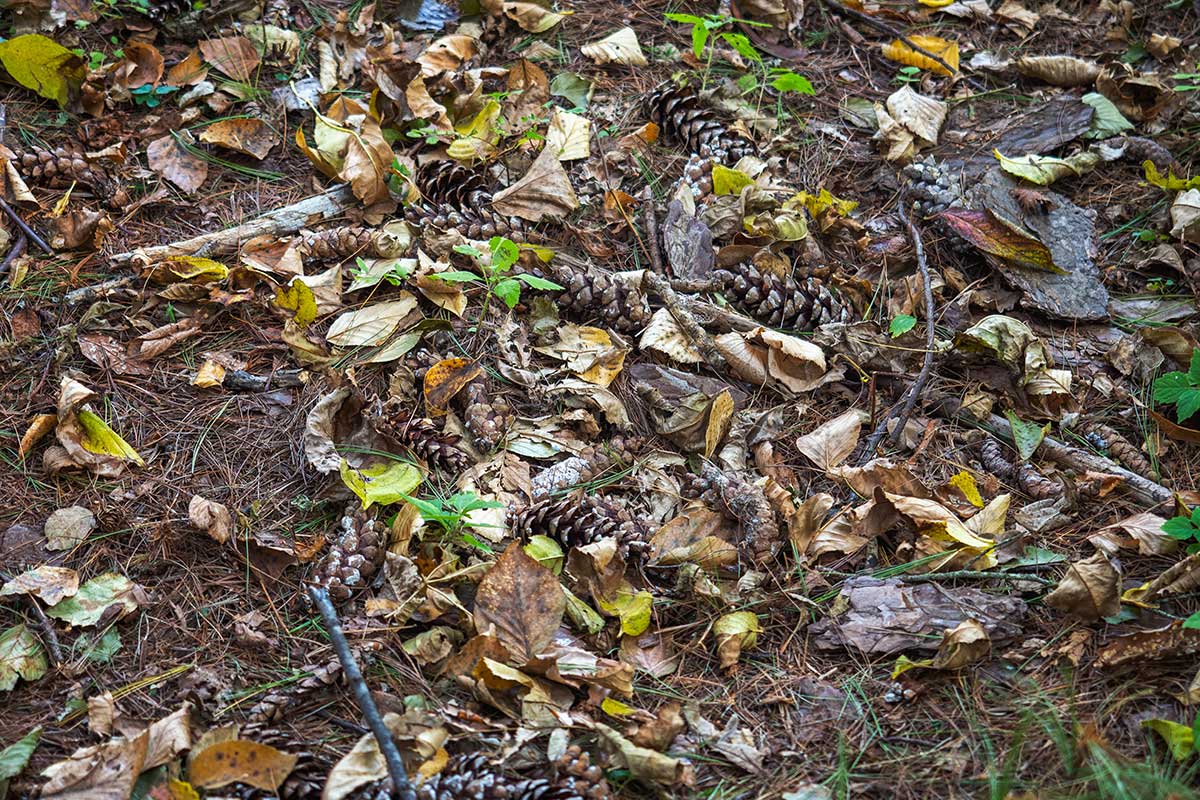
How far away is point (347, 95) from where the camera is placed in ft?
9.93

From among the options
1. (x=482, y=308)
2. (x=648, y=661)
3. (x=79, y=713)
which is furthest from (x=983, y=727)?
(x=79, y=713)

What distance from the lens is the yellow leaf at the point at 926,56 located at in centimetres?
337

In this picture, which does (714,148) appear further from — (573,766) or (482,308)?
(573,766)

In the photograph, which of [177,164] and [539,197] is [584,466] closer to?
[539,197]

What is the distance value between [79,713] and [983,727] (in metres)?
1.79

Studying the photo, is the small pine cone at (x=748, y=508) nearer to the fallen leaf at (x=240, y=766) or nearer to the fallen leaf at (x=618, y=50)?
the fallen leaf at (x=240, y=766)

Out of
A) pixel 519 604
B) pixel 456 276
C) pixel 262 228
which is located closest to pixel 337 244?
pixel 262 228

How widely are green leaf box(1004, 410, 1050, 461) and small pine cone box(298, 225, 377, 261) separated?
6.08 ft

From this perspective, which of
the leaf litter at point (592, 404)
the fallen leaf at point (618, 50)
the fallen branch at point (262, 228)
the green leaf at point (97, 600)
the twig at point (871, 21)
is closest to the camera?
the leaf litter at point (592, 404)

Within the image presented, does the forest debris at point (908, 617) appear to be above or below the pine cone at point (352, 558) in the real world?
below

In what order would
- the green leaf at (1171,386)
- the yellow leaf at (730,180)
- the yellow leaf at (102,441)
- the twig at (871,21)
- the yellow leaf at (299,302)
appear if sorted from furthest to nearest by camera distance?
the twig at (871,21), the yellow leaf at (730,180), the yellow leaf at (299,302), the green leaf at (1171,386), the yellow leaf at (102,441)

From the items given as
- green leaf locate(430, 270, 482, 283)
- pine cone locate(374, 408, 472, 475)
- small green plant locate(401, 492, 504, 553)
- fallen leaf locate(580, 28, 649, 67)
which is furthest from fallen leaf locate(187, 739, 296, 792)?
fallen leaf locate(580, 28, 649, 67)

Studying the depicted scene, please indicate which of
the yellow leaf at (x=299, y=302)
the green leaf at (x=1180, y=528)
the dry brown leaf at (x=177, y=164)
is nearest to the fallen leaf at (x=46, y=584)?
the yellow leaf at (x=299, y=302)

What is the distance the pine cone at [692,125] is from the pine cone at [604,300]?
740mm
